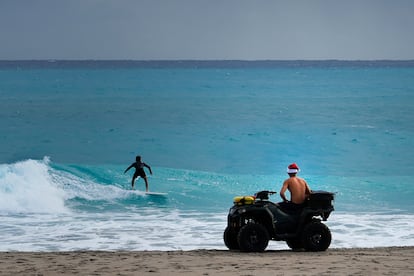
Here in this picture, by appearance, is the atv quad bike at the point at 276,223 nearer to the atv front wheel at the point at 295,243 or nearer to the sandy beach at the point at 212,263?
the atv front wheel at the point at 295,243

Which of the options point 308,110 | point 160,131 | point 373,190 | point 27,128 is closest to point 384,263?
point 373,190

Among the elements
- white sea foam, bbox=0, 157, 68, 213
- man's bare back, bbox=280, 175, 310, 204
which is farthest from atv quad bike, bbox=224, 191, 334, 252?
white sea foam, bbox=0, 157, 68, 213

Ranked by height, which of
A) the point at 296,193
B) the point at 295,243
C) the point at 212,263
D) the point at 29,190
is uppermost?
the point at 29,190

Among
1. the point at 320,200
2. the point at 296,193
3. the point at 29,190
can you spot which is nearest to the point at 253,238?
the point at 296,193

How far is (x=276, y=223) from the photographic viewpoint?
1362cm

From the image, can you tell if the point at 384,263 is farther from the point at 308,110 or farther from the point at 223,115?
the point at 308,110

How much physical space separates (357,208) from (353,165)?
45.2 ft

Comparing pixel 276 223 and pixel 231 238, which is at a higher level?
pixel 276 223

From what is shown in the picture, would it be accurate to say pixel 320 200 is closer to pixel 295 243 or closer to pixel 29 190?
pixel 295 243

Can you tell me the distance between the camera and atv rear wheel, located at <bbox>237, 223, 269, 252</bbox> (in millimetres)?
13477

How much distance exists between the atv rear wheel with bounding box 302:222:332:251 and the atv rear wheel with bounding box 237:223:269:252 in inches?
26.1

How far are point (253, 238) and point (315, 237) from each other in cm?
103

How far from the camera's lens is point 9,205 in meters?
22.5

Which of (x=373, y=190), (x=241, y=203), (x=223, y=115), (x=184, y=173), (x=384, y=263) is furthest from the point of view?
(x=223, y=115)
